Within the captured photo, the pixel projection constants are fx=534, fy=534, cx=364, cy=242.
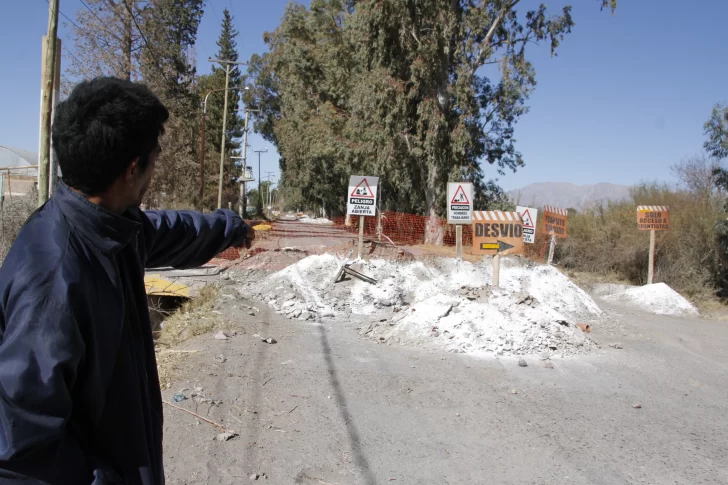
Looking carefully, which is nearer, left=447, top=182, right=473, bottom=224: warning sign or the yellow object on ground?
the yellow object on ground

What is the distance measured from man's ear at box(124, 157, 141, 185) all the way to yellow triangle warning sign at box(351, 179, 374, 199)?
11.8 meters

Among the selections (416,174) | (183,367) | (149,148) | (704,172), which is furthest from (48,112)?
(704,172)

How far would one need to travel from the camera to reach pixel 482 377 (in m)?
6.91

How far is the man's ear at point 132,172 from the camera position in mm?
1520

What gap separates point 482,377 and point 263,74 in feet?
159

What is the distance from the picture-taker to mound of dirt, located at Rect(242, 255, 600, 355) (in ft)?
27.6

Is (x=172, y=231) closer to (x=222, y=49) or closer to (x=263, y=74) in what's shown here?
(x=263, y=74)

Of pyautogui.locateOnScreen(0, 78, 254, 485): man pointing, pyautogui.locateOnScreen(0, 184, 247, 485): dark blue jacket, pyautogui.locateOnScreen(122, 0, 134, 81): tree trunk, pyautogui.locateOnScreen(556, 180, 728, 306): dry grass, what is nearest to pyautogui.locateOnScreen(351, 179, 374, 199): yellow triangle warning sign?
pyautogui.locateOnScreen(556, 180, 728, 306): dry grass

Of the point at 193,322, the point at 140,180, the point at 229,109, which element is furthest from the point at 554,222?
the point at 229,109

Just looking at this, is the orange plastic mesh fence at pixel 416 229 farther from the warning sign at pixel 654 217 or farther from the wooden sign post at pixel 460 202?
the wooden sign post at pixel 460 202

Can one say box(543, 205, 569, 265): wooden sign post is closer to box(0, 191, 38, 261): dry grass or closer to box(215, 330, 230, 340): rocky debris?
box(215, 330, 230, 340): rocky debris

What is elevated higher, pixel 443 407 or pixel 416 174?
pixel 416 174

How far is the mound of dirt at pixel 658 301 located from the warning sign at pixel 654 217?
5.97ft

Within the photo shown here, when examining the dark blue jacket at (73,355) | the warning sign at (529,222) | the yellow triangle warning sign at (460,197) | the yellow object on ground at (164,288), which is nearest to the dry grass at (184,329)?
the yellow object on ground at (164,288)
